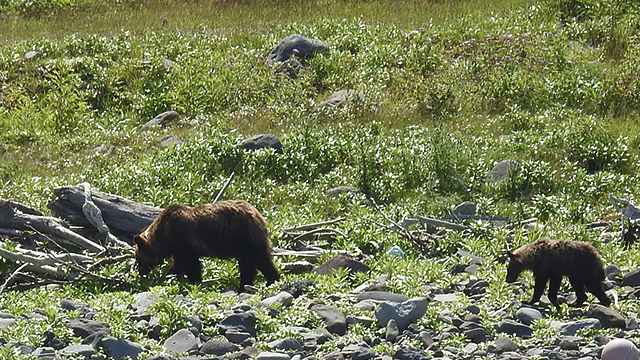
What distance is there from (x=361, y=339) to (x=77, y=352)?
2.24 meters

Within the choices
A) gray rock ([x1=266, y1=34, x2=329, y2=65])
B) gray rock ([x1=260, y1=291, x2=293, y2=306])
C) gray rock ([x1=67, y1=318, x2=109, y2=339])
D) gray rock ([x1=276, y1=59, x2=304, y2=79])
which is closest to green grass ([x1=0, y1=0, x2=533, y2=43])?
gray rock ([x1=266, y1=34, x2=329, y2=65])

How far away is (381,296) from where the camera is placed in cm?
979

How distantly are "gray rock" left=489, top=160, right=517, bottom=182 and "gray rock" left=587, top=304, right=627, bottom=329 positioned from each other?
598 cm

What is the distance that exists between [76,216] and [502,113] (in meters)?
9.08

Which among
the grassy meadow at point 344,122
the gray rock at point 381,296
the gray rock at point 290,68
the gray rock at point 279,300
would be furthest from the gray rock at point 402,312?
the gray rock at point 290,68

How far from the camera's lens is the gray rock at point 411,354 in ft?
27.4

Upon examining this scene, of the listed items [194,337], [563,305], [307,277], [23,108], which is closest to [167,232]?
[307,277]

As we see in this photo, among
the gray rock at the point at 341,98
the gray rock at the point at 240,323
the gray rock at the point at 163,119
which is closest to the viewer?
the gray rock at the point at 240,323

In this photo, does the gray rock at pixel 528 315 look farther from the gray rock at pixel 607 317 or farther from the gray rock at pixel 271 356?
the gray rock at pixel 271 356

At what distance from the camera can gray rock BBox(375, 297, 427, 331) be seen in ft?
29.7

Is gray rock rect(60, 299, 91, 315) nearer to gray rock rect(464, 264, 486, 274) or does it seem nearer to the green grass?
gray rock rect(464, 264, 486, 274)

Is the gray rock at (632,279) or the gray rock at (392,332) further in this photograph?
the gray rock at (632,279)

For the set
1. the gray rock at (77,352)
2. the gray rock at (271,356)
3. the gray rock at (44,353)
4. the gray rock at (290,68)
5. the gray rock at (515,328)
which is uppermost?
the gray rock at (271,356)

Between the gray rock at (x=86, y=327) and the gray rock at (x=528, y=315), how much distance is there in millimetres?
3502
